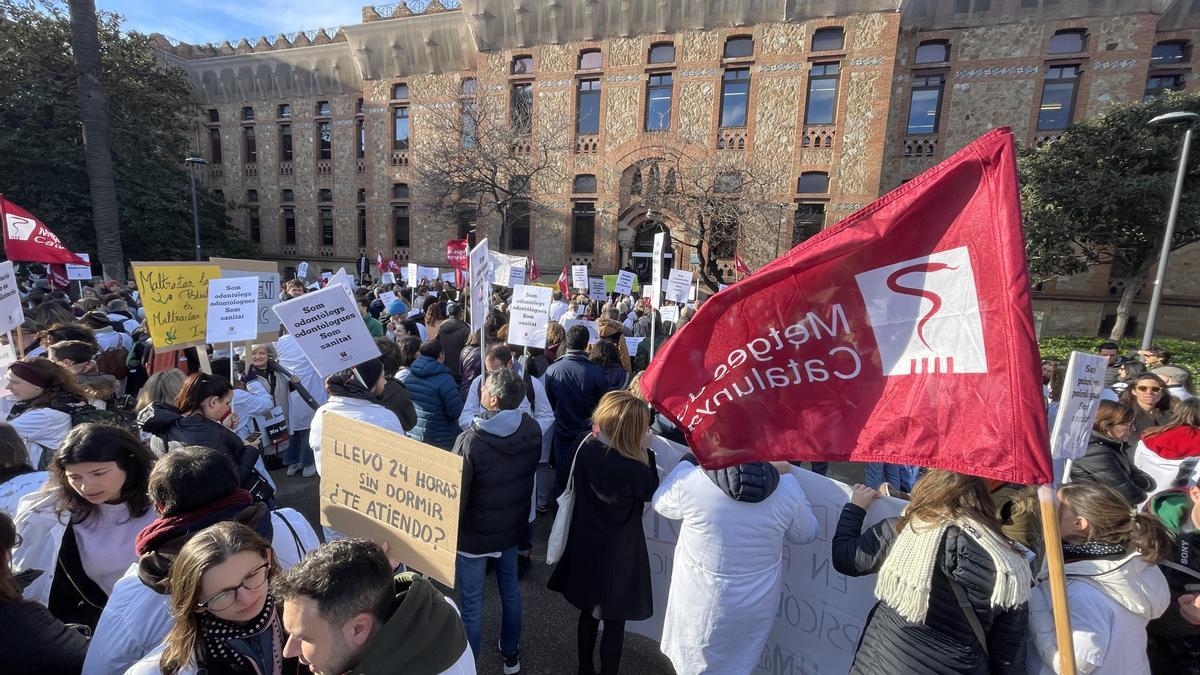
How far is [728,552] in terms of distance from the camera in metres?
2.49

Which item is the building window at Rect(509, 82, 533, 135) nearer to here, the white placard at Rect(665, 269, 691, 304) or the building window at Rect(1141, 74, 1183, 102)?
the white placard at Rect(665, 269, 691, 304)

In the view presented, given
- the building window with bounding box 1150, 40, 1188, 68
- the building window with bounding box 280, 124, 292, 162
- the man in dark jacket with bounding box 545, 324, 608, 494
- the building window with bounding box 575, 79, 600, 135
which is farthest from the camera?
the building window with bounding box 280, 124, 292, 162

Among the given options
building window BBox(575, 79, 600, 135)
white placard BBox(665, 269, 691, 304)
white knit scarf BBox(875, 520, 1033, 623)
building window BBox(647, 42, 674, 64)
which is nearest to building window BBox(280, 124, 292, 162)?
building window BBox(575, 79, 600, 135)

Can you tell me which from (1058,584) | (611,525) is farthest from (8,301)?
(1058,584)

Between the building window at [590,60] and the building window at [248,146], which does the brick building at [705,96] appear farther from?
the building window at [248,146]

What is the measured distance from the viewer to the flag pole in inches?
51.6

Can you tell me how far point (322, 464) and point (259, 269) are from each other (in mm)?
5215

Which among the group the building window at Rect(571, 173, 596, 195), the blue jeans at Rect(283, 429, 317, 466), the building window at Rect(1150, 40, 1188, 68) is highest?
the building window at Rect(1150, 40, 1188, 68)

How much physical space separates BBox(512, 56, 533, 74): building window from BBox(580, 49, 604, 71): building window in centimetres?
232

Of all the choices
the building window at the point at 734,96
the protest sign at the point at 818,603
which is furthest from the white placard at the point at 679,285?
the building window at the point at 734,96

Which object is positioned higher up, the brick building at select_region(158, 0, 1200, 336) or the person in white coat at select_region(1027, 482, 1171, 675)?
the brick building at select_region(158, 0, 1200, 336)

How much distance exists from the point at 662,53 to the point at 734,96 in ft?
11.0

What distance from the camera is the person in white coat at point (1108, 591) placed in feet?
5.93

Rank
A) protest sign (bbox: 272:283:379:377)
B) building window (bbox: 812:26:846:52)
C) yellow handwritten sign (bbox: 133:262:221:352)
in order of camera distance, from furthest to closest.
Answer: building window (bbox: 812:26:846:52), yellow handwritten sign (bbox: 133:262:221:352), protest sign (bbox: 272:283:379:377)
